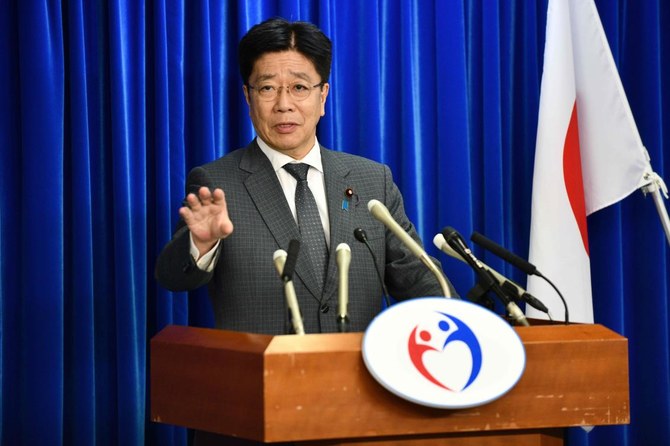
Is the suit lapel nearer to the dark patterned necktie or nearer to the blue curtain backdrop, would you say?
the dark patterned necktie

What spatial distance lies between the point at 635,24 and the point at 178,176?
216 cm

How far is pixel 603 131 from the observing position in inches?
127

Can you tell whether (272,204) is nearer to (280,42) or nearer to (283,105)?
(283,105)

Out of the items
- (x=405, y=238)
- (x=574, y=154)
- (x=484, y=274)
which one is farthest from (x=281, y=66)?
(x=574, y=154)

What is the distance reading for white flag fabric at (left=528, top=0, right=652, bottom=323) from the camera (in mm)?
3158

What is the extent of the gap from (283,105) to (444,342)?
1152 mm

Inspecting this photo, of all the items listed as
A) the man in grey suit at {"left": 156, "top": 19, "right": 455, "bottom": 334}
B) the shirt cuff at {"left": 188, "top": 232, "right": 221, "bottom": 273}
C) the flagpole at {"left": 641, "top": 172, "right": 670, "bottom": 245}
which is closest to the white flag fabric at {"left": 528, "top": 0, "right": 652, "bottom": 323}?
the flagpole at {"left": 641, "top": 172, "right": 670, "bottom": 245}

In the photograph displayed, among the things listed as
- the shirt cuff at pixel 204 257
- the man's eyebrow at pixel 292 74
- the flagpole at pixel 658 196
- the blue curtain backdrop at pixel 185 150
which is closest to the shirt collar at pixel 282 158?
the man's eyebrow at pixel 292 74

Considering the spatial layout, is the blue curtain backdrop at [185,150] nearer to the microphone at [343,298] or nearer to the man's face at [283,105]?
the man's face at [283,105]

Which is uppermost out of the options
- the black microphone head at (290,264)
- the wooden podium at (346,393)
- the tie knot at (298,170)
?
the tie knot at (298,170)

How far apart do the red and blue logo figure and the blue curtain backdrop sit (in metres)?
1.68

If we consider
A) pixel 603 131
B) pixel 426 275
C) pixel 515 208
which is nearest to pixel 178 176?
pixel 426 275

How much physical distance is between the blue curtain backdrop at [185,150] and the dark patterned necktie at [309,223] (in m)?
0.71

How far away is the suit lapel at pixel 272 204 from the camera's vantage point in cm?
217
